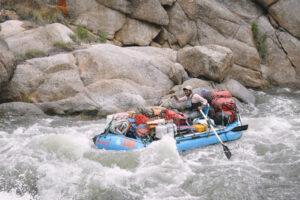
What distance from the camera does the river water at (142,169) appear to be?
5406 millimetres

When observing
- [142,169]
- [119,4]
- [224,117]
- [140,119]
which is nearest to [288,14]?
[119,4]

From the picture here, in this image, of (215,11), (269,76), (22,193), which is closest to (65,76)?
(22,193)

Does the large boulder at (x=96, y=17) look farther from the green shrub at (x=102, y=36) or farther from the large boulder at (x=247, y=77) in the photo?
the large boulder at (x=247, y=77)

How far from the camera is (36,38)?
12.1 metres

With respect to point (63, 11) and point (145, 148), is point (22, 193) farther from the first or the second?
point (63, 11)

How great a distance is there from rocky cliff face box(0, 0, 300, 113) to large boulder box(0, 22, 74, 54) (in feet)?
0.12

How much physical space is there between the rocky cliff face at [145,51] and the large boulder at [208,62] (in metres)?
0.04

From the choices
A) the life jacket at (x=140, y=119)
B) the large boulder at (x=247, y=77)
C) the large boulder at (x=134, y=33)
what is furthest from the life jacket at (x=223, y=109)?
the large boulder at (x=134, y=33)

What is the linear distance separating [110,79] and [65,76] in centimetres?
156

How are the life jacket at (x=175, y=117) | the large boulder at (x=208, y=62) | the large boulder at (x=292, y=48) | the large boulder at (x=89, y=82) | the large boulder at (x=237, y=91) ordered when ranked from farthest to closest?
the large boulder at (x=292, y=48)
the large boulder at (x=237, y=91)
the large boulder at (x=208, y=62)
the large boulder at (x=89, y=82)
the life jacket at (x=175, y=117)

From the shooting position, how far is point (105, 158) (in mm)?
6527

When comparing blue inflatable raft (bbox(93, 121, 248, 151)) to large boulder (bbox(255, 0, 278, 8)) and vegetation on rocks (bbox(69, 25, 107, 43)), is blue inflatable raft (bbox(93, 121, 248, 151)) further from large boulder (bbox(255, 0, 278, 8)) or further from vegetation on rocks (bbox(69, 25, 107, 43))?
large boulder (bbox(255, 0, 278, 8))

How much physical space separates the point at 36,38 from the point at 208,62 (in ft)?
22.5

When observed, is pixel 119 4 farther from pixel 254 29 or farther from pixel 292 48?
pixel 292 48
